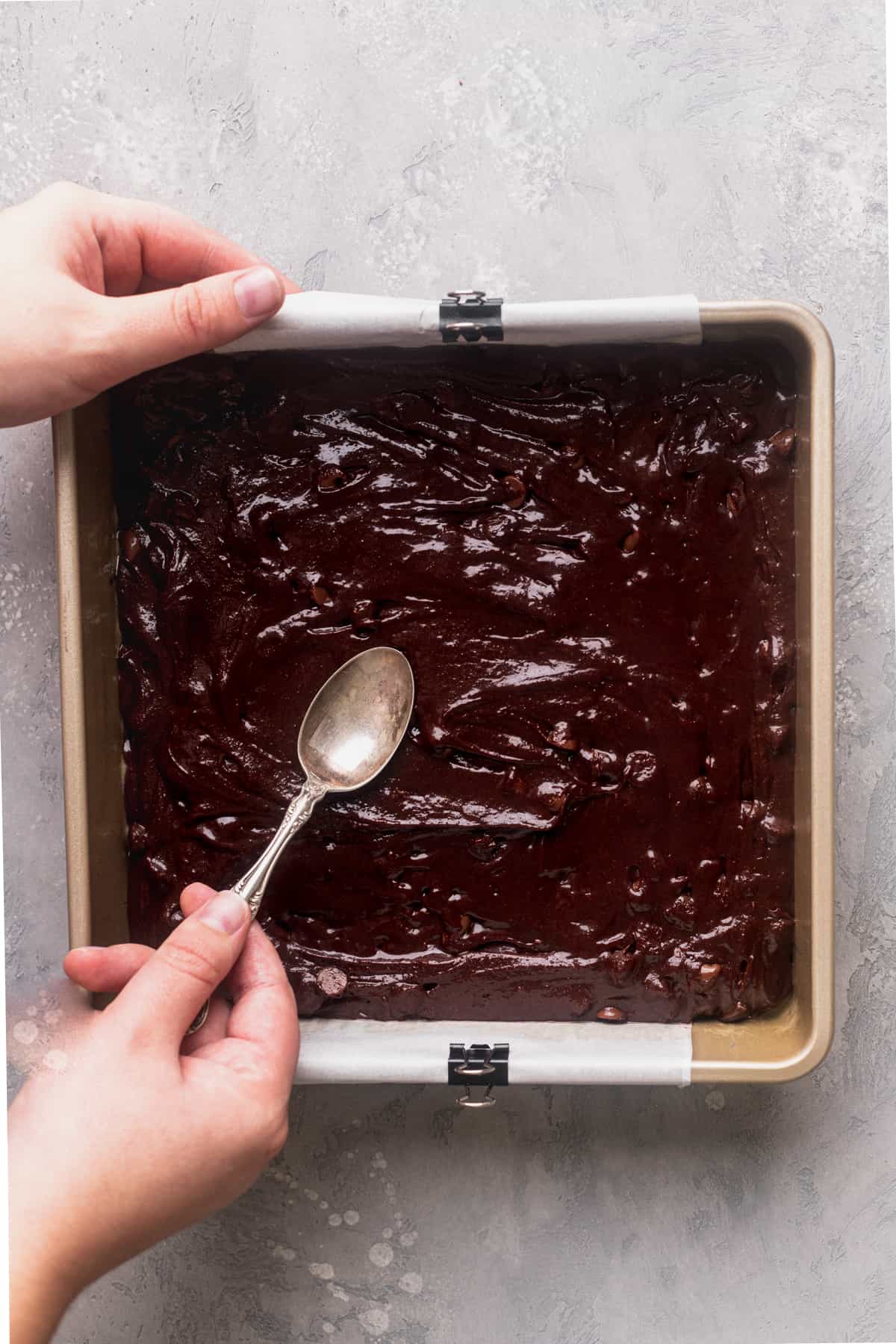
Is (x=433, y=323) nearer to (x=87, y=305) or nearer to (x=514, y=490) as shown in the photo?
(x=514, y=490)

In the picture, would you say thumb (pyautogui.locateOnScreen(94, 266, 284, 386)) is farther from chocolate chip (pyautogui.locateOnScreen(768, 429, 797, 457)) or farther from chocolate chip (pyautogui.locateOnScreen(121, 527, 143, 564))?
chocolate chip (pyautogui.locateOnScreen(768, 429, 797, 457))

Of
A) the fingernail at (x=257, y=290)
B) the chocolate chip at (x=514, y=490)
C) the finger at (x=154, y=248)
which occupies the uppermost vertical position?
the finger at (x=154, y=248)

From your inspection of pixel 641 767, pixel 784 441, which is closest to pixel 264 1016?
pixel 641 767

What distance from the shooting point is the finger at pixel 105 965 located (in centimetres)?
131

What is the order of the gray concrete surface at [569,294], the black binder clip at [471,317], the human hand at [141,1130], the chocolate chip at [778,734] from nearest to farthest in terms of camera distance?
the human hand at [141,1130], the black binder clip at [471,317], the chocolate chip at [778,734], the gray concrete surface at [569,294]

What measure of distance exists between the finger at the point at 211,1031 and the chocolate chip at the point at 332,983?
0.15 meters

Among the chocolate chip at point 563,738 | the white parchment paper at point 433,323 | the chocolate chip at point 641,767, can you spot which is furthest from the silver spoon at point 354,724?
the white parchment paper at point 433,323

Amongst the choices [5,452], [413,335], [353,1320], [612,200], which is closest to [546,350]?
[413,335]

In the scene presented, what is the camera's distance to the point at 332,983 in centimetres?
144

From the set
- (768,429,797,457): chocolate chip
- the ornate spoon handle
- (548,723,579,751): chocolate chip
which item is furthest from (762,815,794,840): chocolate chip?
the ornate spoon handle

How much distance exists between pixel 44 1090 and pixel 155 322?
3.40 ft

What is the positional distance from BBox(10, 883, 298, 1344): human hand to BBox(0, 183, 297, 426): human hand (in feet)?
2.49

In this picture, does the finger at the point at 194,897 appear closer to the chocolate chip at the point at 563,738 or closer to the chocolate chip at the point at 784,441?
the chocolate chip at the point at 563,738

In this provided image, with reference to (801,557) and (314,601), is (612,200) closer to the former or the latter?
A: (801,557)
